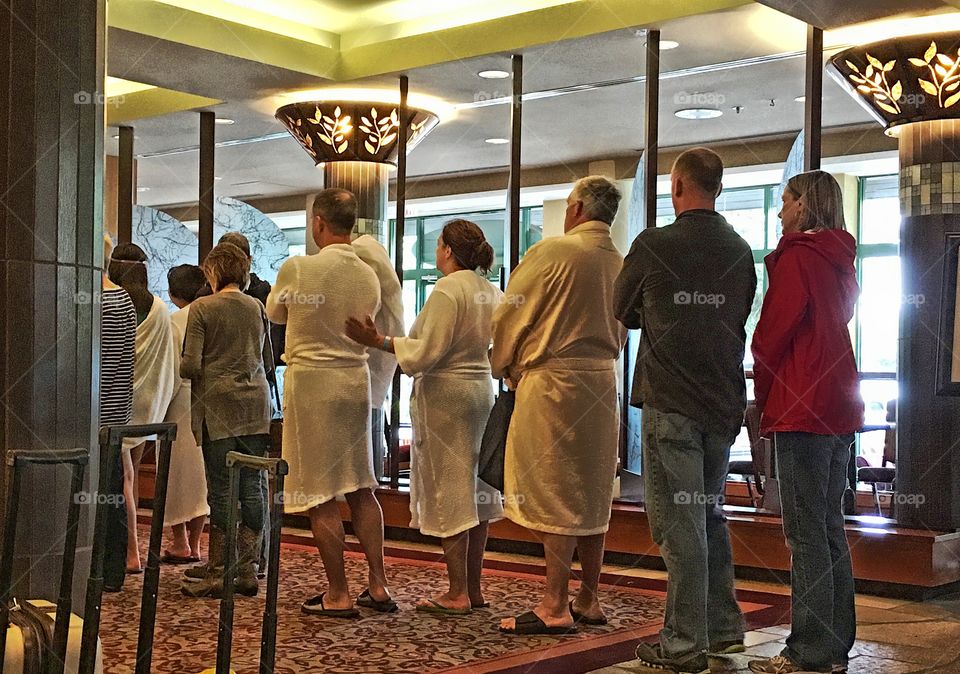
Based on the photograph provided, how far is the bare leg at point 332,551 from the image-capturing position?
493 centimetres

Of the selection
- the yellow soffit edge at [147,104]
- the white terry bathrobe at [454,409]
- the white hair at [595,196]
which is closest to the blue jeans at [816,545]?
the white hair at [595,196]

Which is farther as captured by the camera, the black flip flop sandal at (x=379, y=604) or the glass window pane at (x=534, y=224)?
the glass window pane at (x=534, y=224)

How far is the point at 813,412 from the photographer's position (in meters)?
3.92

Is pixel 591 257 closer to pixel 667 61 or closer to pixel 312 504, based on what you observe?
pixel 312 504

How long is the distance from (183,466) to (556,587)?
2.24 m

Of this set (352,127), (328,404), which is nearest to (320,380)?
(328,404)

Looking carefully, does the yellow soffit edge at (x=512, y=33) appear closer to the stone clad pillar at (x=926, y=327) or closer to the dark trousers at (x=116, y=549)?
the stone clad pillar at (x=926, y=327)

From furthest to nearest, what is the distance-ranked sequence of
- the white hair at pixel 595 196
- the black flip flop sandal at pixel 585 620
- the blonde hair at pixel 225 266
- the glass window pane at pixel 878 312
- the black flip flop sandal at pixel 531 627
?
the glass window pane at pixel 878 312 < the blonde hair at pixel 225 266 < the black flip flop sandal at pixel 585 620 < the white hair at pixel 595 196 < the black flip flop sandal at pixel 531 627

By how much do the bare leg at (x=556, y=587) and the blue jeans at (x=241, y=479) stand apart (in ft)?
4.28

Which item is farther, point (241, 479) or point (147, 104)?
point (147, 104)

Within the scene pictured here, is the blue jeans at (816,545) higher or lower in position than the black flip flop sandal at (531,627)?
higher

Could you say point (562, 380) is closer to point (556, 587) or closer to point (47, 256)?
point (556, 587)

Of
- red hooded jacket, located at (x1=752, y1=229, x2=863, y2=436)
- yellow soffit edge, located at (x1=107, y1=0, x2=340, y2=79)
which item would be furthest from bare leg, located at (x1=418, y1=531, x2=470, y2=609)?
yellow soffit edge, located at (x1=107, y1=0, x2=340, y2=79)

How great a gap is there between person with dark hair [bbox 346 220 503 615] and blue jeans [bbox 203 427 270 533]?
0.76 metres
